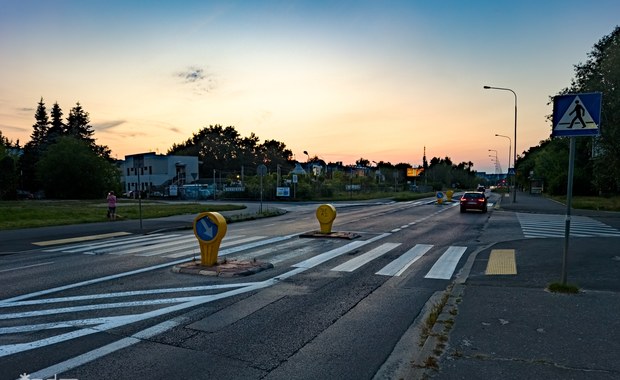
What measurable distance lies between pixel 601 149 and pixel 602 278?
28.1 m

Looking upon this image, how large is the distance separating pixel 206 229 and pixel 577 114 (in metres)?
7.07

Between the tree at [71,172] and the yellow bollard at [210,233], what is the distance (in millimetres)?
57792

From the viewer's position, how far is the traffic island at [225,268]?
862cm

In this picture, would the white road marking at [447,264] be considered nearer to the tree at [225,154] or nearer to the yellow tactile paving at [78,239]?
the yellow tactile paving at [78,239]

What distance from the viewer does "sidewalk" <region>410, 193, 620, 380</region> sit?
3.97 metres

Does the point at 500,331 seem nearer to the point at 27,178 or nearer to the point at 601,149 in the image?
the point at 601,149

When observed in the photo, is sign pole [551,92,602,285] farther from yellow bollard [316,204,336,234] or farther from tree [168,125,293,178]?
tree [168,125,293,178]

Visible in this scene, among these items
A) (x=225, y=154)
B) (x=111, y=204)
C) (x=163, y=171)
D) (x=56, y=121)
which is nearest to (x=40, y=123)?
(x=56, y=121)

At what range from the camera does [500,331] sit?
195 inches

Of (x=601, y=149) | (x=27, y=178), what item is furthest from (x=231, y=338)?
(x=27, y=178)

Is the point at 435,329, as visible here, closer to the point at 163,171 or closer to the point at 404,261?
the point at 404,261

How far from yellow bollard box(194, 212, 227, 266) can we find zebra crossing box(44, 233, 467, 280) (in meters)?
1.60

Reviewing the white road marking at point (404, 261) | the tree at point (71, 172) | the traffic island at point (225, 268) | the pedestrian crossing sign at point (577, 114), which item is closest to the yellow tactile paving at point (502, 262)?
the white road marking at point (404, 261)

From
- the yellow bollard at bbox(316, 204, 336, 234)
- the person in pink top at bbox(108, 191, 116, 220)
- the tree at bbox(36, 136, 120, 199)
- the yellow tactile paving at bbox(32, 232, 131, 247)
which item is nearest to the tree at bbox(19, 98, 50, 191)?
the tree at bbox(36, 136, 120, 199)
